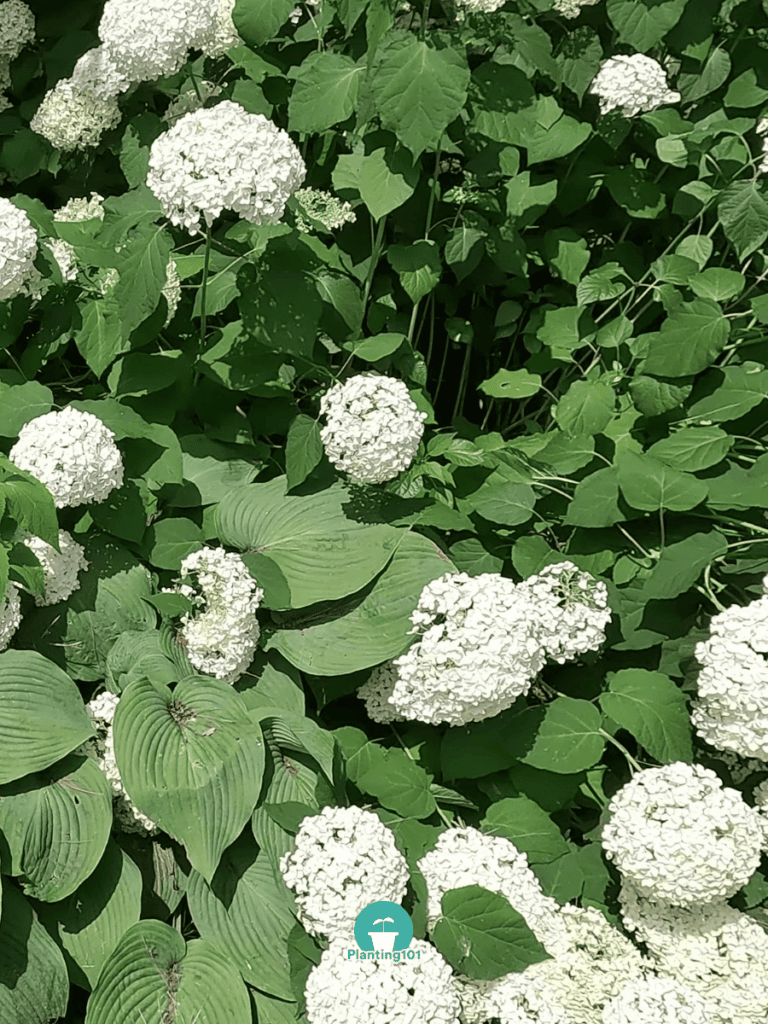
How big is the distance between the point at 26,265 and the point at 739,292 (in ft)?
6.62

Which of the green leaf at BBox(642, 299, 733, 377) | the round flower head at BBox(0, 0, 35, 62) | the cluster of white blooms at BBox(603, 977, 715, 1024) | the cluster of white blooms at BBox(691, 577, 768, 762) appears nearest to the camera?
the cluster of white blooms at BBox(603, 977, 715, 1024)

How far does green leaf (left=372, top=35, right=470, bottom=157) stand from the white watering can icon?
181 cm

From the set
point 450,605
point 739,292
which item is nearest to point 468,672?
point 450,605

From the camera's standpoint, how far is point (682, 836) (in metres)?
2.02

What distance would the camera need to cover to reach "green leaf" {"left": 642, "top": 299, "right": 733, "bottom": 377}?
252 cm

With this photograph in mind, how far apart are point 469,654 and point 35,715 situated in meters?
1.04

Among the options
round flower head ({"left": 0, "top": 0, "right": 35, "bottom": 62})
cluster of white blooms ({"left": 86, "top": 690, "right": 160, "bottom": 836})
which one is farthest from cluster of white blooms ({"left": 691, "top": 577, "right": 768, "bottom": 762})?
round flower head ({"left": 0, "top": 0, "right": 35, "bottom": 62})

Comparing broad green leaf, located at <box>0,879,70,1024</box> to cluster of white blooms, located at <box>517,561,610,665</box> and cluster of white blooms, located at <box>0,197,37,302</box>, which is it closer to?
cluster of white blooms, located at <box>517,561,610,665</box>

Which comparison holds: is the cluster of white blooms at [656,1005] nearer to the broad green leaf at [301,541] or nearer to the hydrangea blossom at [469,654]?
the hydrangea blossom at [469,654]

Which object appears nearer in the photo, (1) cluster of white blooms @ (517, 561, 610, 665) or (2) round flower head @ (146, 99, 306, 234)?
(2) round flower head @ (146, 99, 306, 234)

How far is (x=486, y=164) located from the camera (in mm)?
2688

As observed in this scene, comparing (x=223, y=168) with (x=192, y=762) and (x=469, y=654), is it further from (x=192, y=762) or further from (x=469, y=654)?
(x=192, y=762)

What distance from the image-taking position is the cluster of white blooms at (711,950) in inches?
81.2

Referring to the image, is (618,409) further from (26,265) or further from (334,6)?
(26,265)
